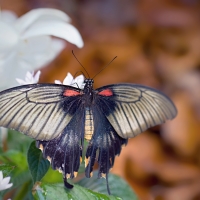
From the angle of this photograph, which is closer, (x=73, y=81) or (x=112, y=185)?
(x=73, y=81)

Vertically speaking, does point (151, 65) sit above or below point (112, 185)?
above

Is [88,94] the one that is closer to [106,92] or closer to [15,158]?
[106,92]

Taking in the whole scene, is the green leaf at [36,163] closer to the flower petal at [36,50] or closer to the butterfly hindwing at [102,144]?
the butterfly hindwing at [102,144]

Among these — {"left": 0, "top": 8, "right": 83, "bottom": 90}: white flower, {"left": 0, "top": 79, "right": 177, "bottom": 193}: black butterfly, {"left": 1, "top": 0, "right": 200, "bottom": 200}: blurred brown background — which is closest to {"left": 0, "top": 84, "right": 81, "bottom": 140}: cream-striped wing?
{"left": 0, "top": 79, "right": 177, "bottom": 193}: black butterfly

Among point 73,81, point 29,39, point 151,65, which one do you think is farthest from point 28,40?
point 151,65

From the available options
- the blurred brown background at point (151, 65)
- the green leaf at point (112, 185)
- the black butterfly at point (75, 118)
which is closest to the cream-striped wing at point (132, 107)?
the black butterfly at point (75, 118)

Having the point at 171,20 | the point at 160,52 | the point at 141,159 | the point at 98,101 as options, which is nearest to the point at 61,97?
the point at 98,101

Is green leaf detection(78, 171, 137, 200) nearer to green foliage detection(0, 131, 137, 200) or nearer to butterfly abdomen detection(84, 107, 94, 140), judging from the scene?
green foliage detection(0, 131, 137, 200)
